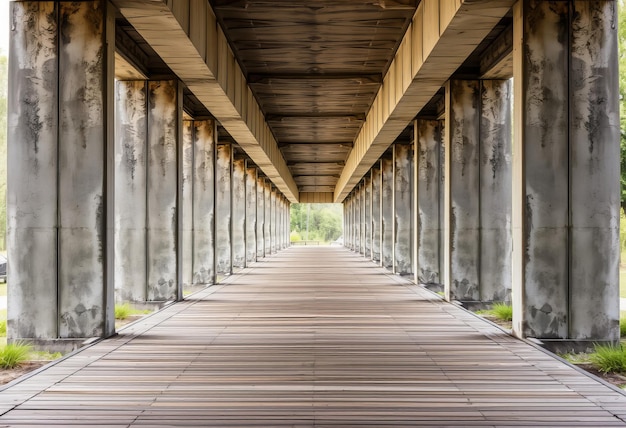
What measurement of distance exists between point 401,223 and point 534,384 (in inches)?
Answer: 709

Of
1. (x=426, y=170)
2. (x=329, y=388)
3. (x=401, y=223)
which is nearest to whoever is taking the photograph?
(x=329, y=388)

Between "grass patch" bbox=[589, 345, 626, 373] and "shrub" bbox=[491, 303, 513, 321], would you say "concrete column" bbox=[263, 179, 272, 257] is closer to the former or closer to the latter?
"shrub" bbox=[491, 303, 513, 321]

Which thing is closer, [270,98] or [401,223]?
[270,98]

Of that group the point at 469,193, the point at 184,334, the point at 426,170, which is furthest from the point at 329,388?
the point at 426,170

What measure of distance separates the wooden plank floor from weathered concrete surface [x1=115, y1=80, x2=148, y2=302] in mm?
3606

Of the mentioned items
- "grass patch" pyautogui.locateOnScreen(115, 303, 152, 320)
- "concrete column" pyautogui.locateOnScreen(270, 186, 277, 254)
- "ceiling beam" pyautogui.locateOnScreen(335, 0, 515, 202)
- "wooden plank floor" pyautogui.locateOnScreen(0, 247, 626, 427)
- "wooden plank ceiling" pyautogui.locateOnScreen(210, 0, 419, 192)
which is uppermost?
"wooden plank ceiling" pyautogui.locateOnScreen(210, 0, 419, 192)

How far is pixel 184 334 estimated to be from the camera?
32.2 ft

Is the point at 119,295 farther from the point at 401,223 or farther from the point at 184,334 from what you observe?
the point at 401,223

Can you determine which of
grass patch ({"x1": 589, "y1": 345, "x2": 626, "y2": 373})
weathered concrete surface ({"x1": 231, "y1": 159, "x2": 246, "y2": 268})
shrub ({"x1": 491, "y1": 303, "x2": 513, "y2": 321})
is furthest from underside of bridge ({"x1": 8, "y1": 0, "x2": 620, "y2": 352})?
weathered concrete surface ({"x1": 231, "y1": 159, "x2": 246, "y2": 268})

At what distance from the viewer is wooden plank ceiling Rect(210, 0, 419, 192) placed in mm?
11672

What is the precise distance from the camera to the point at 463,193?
47.5 ft

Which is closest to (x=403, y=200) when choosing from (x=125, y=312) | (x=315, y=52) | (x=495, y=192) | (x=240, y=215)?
(x=240, y=215)

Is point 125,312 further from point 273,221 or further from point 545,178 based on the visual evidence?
point 273,221

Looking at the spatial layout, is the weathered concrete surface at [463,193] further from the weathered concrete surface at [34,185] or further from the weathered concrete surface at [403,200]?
the weathered concrete surface at [403,200]
